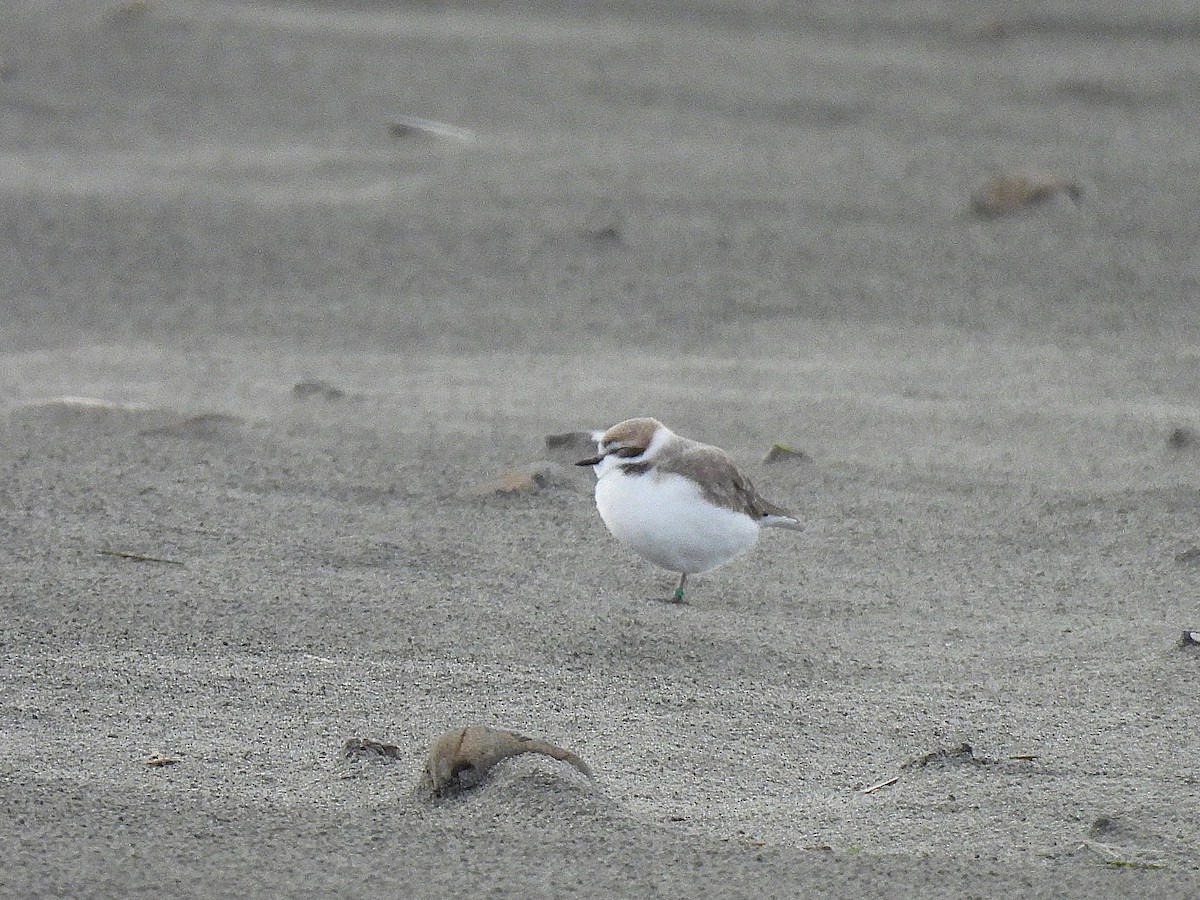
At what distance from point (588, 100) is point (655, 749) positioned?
6346mm

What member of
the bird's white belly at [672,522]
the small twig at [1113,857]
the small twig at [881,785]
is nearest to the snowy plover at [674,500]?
the bird's white belly at [672,522]

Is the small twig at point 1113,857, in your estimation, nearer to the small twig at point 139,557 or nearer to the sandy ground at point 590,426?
the sandy ground at point 590,426

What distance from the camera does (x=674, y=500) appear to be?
420cm

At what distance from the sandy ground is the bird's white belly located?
0.16m

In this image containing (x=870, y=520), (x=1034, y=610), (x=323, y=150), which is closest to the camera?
(x=1034, y=610)

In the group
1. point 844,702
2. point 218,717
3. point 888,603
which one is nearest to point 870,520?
point 888,603

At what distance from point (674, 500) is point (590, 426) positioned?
63.5 inches

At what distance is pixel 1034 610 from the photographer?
14.3 ft

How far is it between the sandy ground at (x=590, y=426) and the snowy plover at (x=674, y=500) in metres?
0.18

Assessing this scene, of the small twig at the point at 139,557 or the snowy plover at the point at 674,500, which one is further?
the small twig at the point at 139,557

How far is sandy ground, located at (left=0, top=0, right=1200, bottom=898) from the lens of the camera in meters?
3.13

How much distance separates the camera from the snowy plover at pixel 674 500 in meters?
4.21

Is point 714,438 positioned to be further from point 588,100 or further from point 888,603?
point 588,100

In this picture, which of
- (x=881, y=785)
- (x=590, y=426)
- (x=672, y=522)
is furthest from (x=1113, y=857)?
(x=590, y=426)
